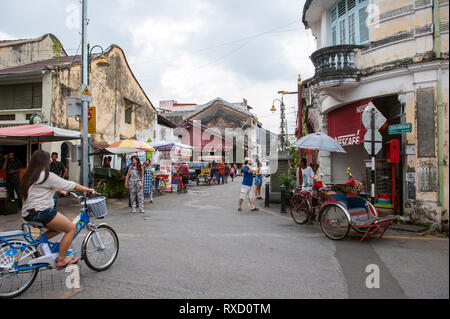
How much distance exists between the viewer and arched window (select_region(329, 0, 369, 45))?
9.88 m

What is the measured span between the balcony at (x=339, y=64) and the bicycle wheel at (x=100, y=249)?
26.1ft

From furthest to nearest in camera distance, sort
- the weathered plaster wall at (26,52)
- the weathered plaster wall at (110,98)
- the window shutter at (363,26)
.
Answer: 1. the weathered plaster wall at (26,52)
2. the weathered plaster wall at (110,98)
3. the window shutter at (363,26)

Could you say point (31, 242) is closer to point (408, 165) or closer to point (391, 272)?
point (391, 272)

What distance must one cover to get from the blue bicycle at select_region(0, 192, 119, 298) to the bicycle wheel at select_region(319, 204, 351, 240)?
447cm

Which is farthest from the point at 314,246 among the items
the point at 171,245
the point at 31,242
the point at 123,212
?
the point at 123,212

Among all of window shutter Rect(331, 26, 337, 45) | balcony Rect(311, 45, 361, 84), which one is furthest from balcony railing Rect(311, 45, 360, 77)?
window shutter Rect(331, 26, 337, 45)

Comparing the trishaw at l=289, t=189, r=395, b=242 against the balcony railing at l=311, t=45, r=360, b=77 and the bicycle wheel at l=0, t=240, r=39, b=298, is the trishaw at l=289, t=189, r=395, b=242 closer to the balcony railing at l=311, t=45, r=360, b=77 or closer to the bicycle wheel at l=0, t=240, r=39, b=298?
the balcony railing at l=311, t=45, r=360, b=77

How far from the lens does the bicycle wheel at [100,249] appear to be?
4450 millimetres

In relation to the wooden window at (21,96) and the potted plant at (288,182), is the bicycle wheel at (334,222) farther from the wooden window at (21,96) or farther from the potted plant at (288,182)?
the wooden window at (21,96)

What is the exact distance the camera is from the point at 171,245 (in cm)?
603

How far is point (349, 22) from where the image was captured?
34.7ft

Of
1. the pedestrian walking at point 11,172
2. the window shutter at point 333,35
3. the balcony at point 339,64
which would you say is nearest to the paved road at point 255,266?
the balcony at point 339,64

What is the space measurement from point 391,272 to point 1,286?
16.7 feet

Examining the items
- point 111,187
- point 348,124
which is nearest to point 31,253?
point 348,124
